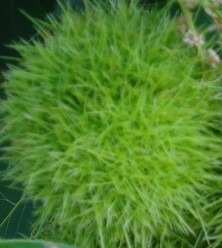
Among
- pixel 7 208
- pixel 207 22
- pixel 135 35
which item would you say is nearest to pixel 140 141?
pixel 135 35

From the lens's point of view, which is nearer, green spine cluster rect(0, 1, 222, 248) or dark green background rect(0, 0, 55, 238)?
green spine cluster rect(0, 1, 222, 248)

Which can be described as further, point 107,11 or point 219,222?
point 107,11

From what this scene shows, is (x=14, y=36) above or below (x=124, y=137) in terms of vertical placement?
above

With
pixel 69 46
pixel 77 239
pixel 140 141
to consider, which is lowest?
pixel 77 239

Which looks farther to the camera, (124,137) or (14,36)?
(14,36)

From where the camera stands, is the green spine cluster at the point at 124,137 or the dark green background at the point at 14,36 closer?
the green spine cluster at the point at 124,137

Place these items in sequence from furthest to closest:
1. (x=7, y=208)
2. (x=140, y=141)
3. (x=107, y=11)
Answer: (x=7, y=208)
(x=107, y=11)
(x=140, y=141)

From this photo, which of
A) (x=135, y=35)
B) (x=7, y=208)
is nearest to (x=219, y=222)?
(x=135, y=35)

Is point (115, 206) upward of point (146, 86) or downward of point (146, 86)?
downward

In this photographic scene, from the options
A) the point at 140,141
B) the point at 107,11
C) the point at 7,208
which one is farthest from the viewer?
the point at 7,208

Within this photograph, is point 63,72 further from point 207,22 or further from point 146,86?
point 207,22
